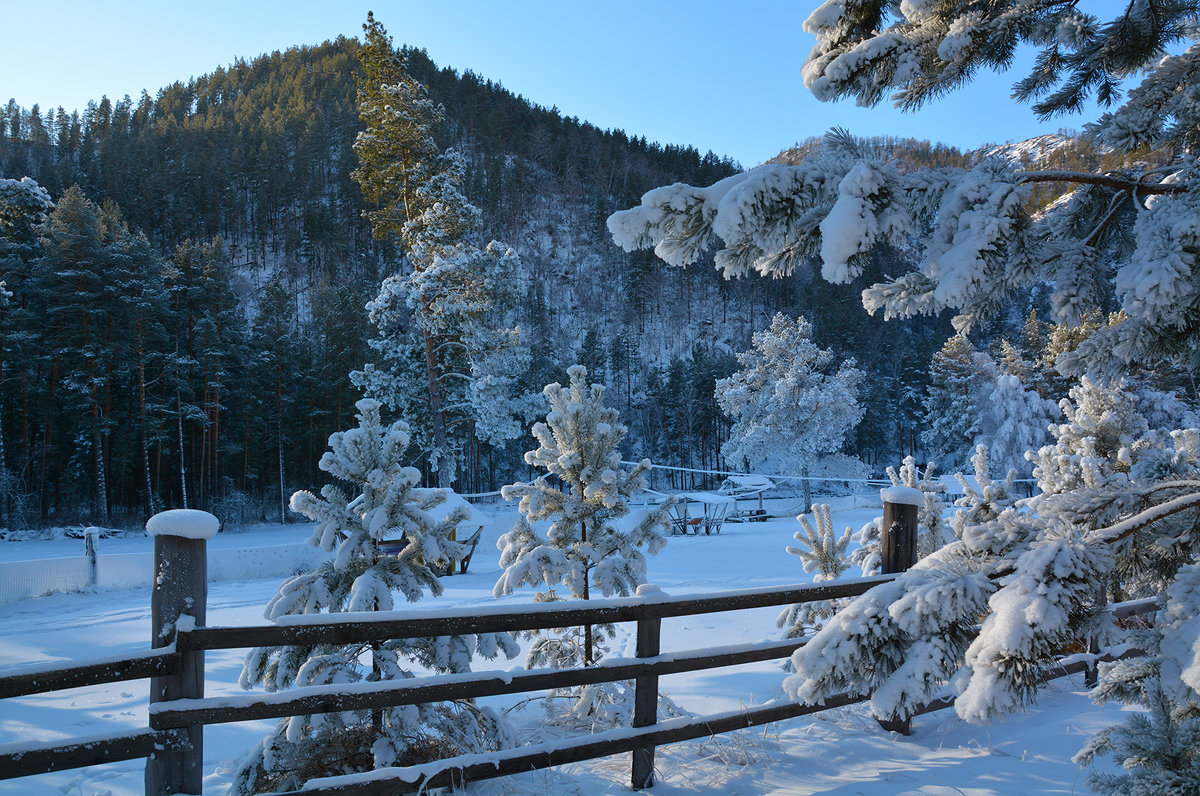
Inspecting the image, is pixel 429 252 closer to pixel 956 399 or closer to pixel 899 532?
pixel 899 532

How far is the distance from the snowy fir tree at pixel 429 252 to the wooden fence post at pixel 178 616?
17767 mm

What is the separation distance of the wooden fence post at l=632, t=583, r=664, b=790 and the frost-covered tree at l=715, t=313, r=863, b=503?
26.6 meters

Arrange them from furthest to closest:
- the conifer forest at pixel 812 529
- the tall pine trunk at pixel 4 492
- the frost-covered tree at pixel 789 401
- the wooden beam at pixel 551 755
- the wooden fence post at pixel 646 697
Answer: the frost-covered tree at pixel 789 401
the tall pine trunk at pixel 4 492
the wooden fence post at pixel 646 697
the wooden beam at pixel 551 755
the conifer forest at pixel 812 529

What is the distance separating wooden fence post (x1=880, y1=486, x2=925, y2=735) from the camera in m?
4.11

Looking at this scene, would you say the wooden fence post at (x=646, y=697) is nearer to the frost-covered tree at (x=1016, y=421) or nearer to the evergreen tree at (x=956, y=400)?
the frost-covered tree at (x=1016, y=421)

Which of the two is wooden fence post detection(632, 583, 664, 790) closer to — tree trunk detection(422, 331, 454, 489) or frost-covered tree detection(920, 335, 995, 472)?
tree trunk detection(422, 331, 454, 489)

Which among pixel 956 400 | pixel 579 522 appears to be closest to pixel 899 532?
pixel 579 522

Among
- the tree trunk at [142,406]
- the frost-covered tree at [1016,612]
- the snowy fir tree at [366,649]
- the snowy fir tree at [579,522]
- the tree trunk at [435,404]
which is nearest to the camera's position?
the frost-covered tree at [1016,612]

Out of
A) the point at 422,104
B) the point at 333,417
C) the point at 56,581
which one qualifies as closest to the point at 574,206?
the point at 333,417

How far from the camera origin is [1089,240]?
172 centimetres

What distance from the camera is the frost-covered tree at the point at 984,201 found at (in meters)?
1.37

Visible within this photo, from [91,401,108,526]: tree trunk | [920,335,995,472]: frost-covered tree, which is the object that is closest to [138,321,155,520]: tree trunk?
[91,401,108,526]: tree trunk

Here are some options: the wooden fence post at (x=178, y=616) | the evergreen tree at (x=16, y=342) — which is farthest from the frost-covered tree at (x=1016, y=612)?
the evergreen tree at (x=16, y=342)

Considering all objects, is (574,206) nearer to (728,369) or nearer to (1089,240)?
(728,369)
